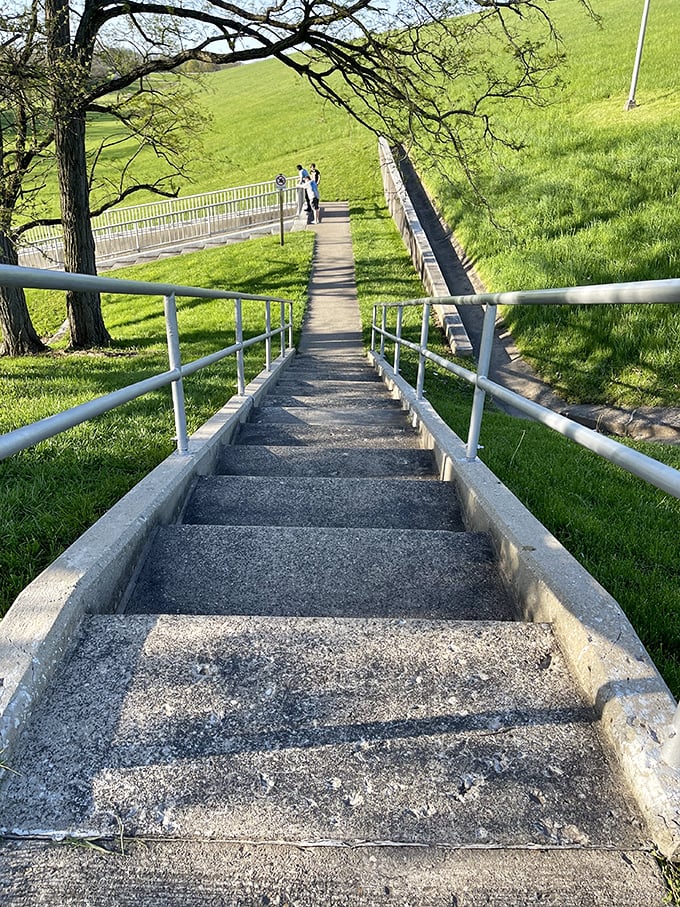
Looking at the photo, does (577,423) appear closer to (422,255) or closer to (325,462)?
(325,462)

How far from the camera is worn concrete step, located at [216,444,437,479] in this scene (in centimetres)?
371

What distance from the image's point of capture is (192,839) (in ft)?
3.72

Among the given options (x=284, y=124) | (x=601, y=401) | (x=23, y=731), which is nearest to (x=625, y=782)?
(x=23, y=731)

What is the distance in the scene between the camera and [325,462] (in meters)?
3.83

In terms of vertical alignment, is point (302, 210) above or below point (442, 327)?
above

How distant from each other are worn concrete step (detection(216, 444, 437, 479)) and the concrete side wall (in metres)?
6.25

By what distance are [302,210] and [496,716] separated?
23.7m

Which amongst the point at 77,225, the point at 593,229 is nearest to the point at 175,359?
the point at 77,225

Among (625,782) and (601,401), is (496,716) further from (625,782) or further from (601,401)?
(601,401)

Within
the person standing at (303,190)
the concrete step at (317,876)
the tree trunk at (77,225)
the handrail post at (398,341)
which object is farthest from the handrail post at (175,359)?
the person standing at (303,190)

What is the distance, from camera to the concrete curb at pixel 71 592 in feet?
4.47

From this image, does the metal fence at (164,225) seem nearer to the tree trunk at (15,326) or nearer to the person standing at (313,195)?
the person standing at (313,195)

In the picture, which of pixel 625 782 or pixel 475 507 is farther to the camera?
pixel 475 507

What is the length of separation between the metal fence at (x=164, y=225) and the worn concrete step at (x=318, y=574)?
70.1 feet
